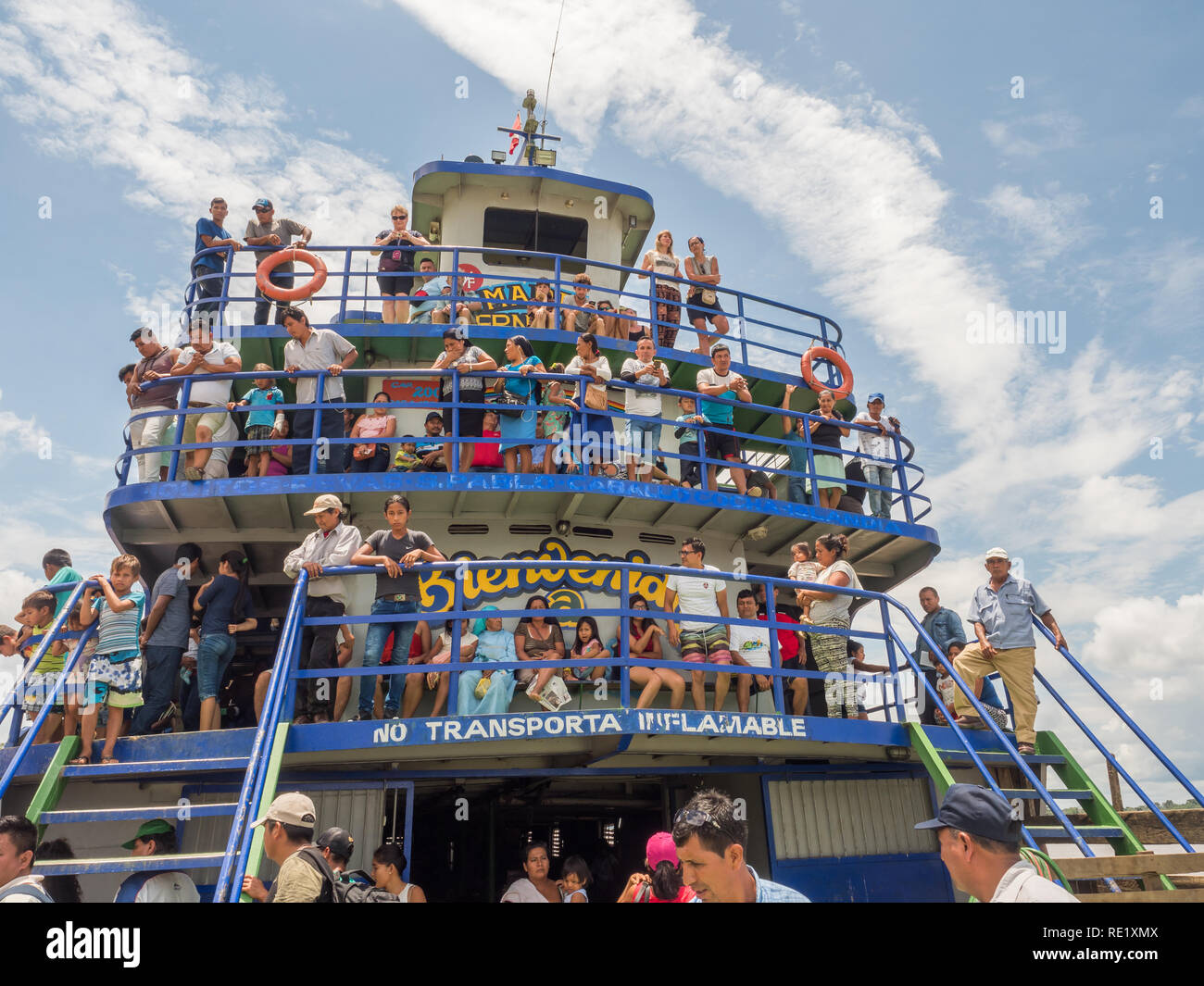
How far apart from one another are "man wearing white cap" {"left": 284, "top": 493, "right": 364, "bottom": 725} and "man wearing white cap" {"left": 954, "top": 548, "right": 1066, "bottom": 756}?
547cm

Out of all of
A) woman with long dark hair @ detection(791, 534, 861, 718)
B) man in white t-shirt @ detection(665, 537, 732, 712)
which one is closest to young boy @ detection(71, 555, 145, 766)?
man in white t-shirt @ detection(665, 537, 732, 712)

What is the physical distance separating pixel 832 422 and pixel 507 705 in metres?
4.95

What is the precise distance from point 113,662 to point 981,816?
6.08 meters

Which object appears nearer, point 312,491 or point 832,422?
point 312,491

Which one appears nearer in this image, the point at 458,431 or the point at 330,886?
the point at 330,886

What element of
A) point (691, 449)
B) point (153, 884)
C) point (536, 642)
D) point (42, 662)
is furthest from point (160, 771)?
point (691, 449)

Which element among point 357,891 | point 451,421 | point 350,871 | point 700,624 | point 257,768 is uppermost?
point 451,421

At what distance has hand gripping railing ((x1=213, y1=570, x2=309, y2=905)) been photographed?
4.48 meters

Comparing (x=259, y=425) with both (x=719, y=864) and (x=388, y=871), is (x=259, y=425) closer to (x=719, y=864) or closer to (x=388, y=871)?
(x=388, y=871)

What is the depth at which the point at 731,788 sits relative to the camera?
7914mm

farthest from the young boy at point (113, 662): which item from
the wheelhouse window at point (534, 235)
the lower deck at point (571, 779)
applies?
the wheelhouse window at point (534, 235)

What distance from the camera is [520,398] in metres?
8.77
